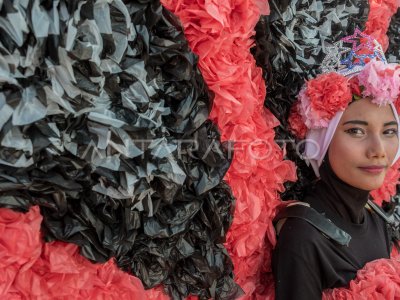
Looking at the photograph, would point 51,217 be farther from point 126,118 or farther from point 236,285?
point 236,285

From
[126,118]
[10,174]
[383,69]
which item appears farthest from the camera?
[383,69]

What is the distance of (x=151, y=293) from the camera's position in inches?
46.4

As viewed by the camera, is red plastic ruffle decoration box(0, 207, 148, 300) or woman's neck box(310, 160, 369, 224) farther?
woman's neck box(310, 160, 369, 224)

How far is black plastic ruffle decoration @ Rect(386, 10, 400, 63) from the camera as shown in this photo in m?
2.01

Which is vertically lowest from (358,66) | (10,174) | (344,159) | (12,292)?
(12,292)

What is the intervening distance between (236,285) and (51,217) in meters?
0.59

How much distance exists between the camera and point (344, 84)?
1.50m

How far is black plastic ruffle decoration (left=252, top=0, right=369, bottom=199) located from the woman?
1.9 inches

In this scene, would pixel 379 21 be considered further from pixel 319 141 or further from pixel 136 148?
pixel 136 148

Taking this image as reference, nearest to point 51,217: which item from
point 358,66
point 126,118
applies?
point 126,118

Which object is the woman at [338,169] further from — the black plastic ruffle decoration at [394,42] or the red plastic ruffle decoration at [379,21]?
the black plastic ruffle decoration at [394,42]

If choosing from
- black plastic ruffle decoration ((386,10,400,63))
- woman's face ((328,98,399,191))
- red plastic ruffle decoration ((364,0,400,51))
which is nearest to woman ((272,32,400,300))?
woman's face ((328,98,399,191))

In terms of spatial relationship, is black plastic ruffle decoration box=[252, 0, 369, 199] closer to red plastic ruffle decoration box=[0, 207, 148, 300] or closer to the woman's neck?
the woman's neck

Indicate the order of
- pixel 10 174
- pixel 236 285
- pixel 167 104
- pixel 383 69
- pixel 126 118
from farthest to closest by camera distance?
pixel 383 69
pixel 236 285
pixel 167 104
pixel 126 118
pixel 10 174
